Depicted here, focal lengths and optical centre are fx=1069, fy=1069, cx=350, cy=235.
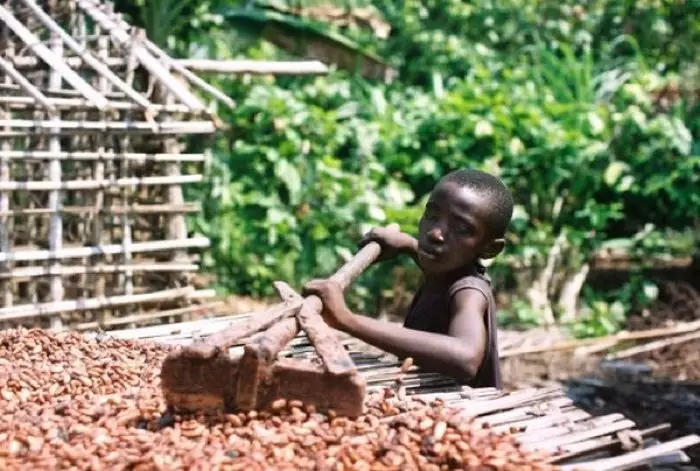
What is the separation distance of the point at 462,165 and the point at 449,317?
530 centimetres

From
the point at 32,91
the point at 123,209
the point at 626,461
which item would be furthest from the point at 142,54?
the point at 626,461

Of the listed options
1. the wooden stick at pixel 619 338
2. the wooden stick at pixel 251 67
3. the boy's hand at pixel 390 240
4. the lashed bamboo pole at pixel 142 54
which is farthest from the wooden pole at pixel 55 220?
the wooden stick at pixel 619 338

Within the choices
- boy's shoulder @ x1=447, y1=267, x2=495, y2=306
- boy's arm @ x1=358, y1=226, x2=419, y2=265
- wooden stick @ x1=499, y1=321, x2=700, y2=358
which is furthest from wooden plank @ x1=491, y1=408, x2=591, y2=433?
wooden stick @ x1=499, y1=321, x2=700, y2=358

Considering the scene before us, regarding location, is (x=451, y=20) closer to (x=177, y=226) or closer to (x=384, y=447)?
(x=177, y=226)

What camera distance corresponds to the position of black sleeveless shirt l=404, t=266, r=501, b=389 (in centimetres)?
302

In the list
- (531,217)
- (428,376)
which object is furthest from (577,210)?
(428,376)

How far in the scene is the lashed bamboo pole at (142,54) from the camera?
5.45 metres

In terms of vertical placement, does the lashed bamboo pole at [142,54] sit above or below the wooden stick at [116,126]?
above

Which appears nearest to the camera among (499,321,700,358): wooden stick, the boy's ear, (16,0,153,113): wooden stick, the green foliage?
the boy's ear

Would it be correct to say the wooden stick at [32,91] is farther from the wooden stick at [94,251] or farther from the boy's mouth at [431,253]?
the boy's mouth at [431,253]

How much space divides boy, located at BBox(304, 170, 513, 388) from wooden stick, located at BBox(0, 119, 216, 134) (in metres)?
2.50

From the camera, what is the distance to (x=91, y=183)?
5340 millimetres

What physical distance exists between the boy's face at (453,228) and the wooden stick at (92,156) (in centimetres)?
268

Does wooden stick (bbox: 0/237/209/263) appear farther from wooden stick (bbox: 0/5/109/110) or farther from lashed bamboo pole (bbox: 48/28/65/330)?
wooden stick (bbox: 0/5/109/110)
